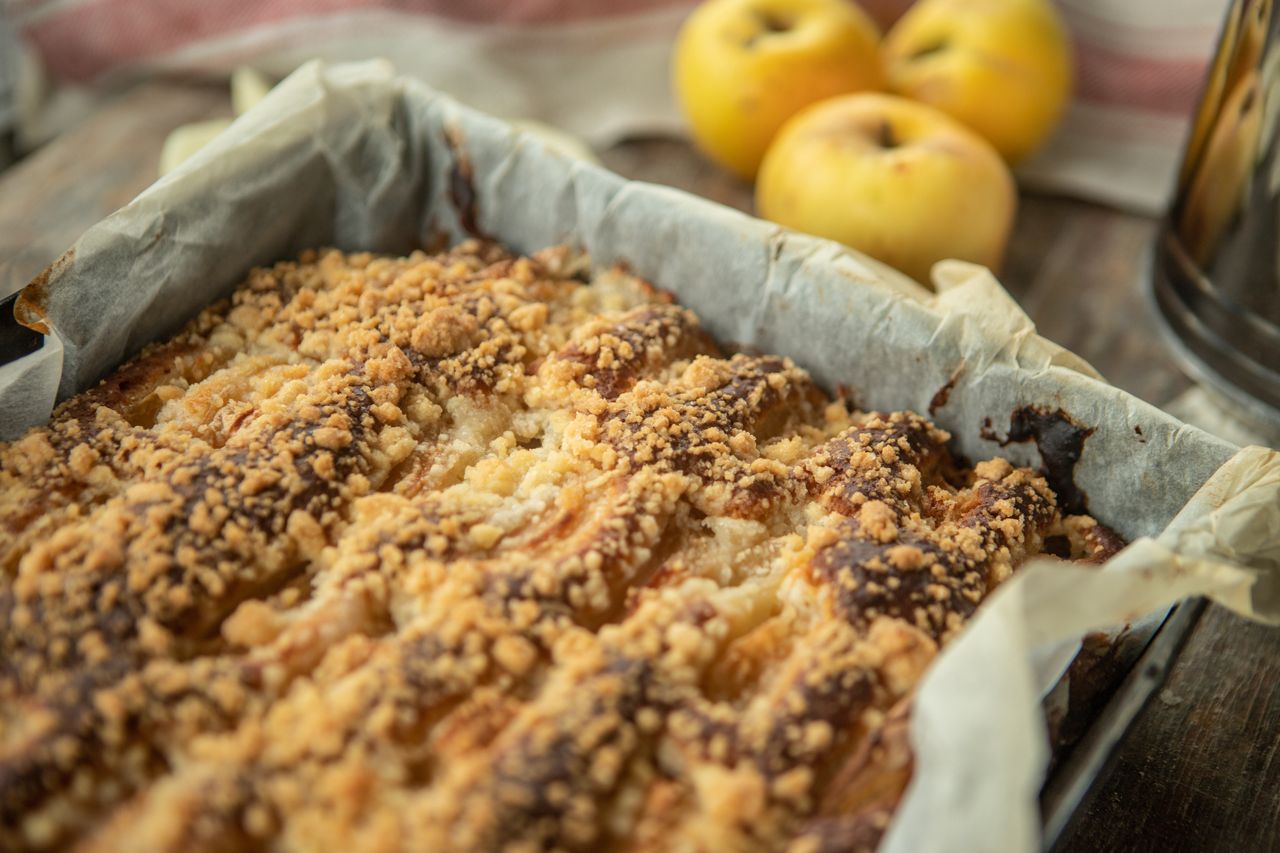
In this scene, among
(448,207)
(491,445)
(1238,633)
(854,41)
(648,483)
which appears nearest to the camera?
(648,483)

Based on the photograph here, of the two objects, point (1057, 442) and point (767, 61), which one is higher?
point (767, 61)

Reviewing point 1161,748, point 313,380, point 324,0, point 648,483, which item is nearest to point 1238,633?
point 1161,748

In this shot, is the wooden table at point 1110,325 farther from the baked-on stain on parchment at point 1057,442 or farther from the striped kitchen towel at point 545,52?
the baked-on stain on parchment at point 1057,442

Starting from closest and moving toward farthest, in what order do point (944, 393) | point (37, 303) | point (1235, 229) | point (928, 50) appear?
point (37, 303) < point (944, 393) < point (1235, 229) < point (928, 50)

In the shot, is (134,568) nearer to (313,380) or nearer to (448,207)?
(313,380)

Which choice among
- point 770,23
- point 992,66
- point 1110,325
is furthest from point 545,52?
point 1110,325

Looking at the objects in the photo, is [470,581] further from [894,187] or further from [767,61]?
[767,61]
